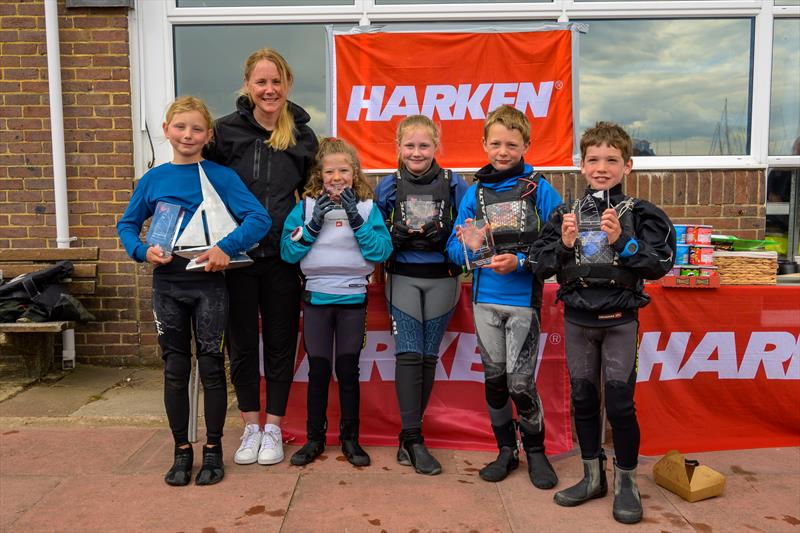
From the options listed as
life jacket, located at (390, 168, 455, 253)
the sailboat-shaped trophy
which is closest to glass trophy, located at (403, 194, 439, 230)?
life jacket, located at (390, 168, 455, 253)

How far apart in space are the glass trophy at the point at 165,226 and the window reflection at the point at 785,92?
4.71m

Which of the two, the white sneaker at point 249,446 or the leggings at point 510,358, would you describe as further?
the white sneaker at point 249,446

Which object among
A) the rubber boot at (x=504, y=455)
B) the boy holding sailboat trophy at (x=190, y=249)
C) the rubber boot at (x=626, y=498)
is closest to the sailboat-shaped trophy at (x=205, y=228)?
the boy holding sailboat trophy at (x=190, y=249)

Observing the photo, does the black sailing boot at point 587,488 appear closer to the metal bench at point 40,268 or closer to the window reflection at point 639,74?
the window reflection at point 639,74

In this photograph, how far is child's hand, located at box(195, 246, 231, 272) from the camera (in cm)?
328

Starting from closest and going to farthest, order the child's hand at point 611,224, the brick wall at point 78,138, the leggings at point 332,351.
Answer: the child's hand at point 611,224 < the leggings at point 332,351 < the brick wall at point 78,138

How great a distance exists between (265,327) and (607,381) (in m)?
1.81

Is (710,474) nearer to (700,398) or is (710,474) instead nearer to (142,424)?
(700,398)

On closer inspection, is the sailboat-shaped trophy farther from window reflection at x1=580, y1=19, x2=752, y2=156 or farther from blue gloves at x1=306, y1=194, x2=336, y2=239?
window reflection at x1=580, y1=19, x2=752, y2=156

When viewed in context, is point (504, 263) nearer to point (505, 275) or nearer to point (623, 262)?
point (505, 275)

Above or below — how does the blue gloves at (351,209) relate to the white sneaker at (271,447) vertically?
above

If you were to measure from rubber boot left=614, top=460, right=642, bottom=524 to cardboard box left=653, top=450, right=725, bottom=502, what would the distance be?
25 cm

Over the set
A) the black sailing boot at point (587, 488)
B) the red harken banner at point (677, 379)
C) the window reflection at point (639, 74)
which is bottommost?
the black sailing boot at point (587, 488)

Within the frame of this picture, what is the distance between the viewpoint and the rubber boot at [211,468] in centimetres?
338
